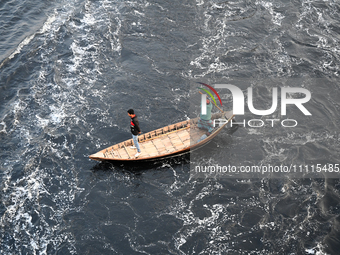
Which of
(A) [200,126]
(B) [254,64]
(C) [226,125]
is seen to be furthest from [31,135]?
(B) [254,64]

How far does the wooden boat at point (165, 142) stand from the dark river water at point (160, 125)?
117cm

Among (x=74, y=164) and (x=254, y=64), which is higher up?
(x=254, y=64)

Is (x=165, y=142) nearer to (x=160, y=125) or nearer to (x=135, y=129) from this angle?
(x=160, y=125)

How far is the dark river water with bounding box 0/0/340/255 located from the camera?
25281mm

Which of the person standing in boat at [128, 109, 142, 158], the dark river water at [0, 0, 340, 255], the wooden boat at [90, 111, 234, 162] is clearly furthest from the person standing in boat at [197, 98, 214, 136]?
the person standing in boat at [128, 109, 142, 158]

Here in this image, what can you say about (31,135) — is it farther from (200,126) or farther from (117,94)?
(200,126)

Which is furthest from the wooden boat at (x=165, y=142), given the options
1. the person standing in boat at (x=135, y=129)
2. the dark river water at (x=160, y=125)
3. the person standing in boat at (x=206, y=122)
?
the dark river water at (x=160, y=125)

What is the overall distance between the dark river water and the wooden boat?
1.17 metres

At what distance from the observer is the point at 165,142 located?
102ft

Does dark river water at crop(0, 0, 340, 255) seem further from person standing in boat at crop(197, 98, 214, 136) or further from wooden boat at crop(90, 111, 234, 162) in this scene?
person standing in boat at crop(197, 98, 214, 136)

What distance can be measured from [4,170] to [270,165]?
72.4ft

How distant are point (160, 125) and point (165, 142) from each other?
293 centimetres

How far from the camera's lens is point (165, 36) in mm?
43250

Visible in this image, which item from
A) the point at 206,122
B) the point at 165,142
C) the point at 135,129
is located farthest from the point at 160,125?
the point at 135,129
